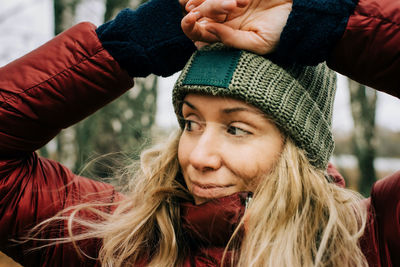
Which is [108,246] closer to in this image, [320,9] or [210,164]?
[210,164]

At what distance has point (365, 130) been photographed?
275 inches

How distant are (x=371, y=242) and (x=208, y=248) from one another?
717 mm

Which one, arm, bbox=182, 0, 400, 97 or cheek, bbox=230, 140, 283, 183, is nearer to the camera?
arm, bbox=182, 0, 400, 97

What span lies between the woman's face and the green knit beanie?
1.9 inches

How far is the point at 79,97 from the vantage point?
1.71 metres

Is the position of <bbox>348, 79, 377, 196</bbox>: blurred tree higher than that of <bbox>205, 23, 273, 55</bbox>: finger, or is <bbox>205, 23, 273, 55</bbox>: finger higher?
<bbox>205, 23, 273, 55</bbox>: finger

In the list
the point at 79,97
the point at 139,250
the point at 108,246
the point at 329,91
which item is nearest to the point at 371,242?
the point at 329,91

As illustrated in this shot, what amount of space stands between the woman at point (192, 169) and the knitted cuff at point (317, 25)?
0.69 ft

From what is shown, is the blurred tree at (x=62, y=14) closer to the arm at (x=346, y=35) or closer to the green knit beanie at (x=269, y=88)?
the green knit beanie at (x=269, y=88)

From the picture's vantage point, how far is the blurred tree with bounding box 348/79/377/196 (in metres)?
6.94

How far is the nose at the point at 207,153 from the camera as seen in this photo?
1.52 meters

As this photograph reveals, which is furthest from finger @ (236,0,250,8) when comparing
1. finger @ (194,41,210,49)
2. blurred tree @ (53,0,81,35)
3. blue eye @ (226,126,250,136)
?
blurred tree @ (53,0,81,35)

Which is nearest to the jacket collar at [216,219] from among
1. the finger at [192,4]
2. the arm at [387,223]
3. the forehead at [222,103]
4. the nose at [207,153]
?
the nose at [207,153]

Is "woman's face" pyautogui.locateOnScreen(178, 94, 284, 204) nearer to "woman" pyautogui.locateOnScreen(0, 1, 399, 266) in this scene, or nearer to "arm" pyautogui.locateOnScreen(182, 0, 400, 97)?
"woman" pyautogui.locateOnScreen(0, 1, 399, 266)
